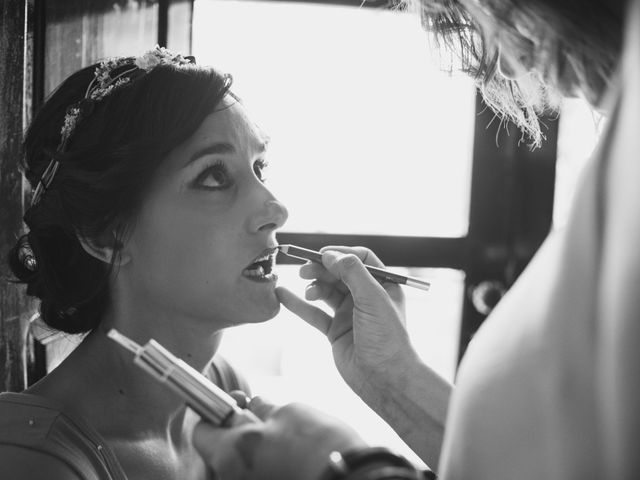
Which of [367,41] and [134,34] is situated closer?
[134,34]

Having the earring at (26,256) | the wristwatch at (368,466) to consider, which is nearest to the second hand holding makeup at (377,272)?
the earring at (26,256)

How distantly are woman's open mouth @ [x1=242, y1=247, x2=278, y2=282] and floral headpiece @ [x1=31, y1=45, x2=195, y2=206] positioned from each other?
34cm

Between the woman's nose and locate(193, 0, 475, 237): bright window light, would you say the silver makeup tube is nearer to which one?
the woman's nose

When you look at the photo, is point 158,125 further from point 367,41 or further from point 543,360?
point 367,41

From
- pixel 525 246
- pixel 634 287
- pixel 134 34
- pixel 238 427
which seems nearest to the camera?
pixel 634 287

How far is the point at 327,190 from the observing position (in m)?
1.92

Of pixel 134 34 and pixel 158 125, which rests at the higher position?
pixel 134 34

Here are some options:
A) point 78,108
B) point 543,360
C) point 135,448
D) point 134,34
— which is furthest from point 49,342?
point 543,360

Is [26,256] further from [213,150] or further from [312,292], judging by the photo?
[312,292]

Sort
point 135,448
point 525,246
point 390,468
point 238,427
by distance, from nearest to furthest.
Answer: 1. point 390,468
2. point 238,427
3. point 135,448
4. point 525,246

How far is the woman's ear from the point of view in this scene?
1113mm

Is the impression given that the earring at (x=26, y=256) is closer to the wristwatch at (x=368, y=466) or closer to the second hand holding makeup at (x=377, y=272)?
the second hand holding makeup at (x=377, y=272)

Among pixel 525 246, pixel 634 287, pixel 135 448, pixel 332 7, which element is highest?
pixel 332 7

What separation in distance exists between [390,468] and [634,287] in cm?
25
